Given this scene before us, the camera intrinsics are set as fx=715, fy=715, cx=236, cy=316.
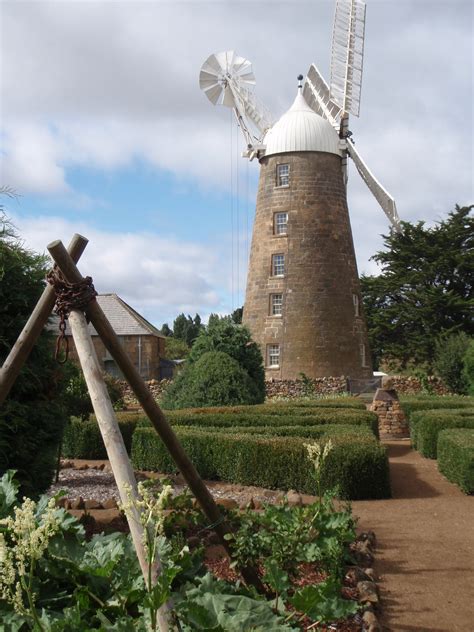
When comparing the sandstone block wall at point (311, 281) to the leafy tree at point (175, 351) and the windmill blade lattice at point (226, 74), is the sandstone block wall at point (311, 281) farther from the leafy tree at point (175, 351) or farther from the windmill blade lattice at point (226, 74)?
the leafy tree at point (175, 351)

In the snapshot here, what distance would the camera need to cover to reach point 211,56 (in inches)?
1188

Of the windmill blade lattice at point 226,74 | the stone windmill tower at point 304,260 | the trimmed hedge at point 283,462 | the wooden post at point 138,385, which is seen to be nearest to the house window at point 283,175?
the stone windmill tower at point 304,260

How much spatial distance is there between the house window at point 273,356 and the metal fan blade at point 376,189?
930 cm

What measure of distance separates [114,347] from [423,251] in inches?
1382

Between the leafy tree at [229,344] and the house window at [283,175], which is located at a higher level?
the house window at [283,175]

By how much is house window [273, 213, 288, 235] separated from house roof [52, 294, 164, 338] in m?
11.8

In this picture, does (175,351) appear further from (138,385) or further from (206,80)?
(138,385)

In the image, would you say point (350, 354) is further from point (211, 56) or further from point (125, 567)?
point (125, 567)

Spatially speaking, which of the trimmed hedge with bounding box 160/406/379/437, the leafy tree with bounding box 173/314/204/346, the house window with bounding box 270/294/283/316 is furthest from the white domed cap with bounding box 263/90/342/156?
the leafy tree with bounding box 173/314/204/346

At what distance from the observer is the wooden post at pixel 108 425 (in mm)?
3279

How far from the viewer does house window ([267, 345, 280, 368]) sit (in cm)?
2717

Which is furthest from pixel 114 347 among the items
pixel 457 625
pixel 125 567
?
pixel 457 625

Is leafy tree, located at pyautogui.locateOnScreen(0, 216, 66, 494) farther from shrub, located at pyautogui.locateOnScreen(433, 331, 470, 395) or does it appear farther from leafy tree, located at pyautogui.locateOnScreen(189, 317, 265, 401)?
shrub, located at pyautogui.locateOnScreen(433, 331, 470, 395)

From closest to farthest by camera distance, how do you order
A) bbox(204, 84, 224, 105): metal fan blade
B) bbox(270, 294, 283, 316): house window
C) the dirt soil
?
the dirt soil → bbox(270, 294, 283, 316): house window → bbox(204, 84, 224, 105): metal fan blade
